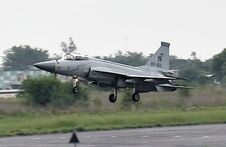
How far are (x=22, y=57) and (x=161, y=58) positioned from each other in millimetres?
98536

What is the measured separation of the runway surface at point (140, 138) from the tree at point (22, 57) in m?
104

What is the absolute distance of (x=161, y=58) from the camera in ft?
171

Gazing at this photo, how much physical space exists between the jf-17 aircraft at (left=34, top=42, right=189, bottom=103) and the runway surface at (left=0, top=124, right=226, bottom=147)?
4465 millimetres

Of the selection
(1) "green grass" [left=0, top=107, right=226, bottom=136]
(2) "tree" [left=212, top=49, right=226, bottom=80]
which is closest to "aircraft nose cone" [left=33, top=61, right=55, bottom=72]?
(1) "green grass" [left=0, top=107, right=226, bottom=136]

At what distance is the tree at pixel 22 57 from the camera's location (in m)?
145

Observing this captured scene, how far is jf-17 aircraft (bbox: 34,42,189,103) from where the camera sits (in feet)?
147

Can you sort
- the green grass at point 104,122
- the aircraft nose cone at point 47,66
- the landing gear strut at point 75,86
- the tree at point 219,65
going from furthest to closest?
the tree at point 219,65 → the aircraft nose cone at point 47,66 → the green grass at point 104,122 → the landing gear strut at point 75,86

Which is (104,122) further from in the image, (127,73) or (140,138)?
(140,138)

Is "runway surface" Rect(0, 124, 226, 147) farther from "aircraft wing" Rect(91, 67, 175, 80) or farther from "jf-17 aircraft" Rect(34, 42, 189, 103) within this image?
"aircraft wing" Rect(91, 67, 175, 80)

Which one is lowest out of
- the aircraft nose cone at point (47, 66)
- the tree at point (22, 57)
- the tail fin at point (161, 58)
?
the aircraft nose cone at point (47, 66)

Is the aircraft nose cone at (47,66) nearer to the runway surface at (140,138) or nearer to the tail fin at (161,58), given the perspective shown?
the runway surface at (140,138)

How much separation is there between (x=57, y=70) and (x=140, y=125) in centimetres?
515

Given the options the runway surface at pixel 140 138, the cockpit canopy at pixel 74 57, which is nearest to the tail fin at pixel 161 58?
the cockpit canopy at pixel 74 57

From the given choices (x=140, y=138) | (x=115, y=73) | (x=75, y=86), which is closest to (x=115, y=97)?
(x=115, y=73)
